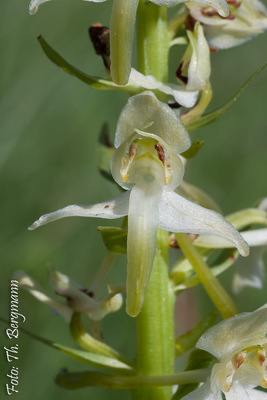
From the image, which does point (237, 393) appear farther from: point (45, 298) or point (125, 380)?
point (45, 298)

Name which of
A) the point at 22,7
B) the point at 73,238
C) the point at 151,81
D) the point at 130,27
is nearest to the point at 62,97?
the point at 22,7

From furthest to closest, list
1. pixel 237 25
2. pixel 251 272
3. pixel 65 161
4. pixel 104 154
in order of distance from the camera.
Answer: pixel 65 161, pixel 251 272, pixel 104 154, pixel 237 25

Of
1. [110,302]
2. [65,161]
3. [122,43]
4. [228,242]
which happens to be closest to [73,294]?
[110,302]

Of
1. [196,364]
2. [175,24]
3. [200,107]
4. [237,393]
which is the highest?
[175,24]

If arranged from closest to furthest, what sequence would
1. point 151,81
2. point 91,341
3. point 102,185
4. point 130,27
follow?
point 130,27, point 151,81, point 91,341, point 102,185

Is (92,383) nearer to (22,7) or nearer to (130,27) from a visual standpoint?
(130,27)

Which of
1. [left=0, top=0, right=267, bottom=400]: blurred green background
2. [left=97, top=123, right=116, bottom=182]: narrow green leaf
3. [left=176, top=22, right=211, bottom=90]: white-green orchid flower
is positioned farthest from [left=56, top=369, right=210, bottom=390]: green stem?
[left=0, top=0, right=267, bottom=400]: blurred green background
